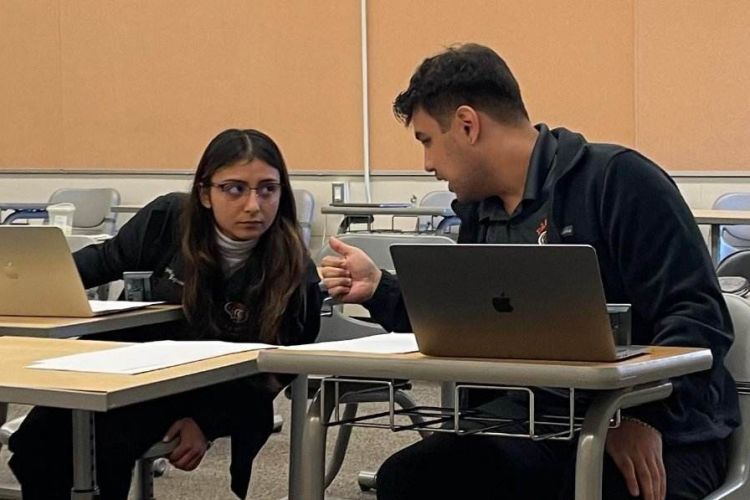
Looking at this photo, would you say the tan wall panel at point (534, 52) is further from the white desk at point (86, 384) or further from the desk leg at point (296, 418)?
the white desk at point (86, 384)

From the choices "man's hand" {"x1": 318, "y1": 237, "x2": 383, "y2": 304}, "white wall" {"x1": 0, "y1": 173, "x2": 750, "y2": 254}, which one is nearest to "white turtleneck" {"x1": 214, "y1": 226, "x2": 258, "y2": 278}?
"man's hand" {"x1": 318, "y1": 237, "x2": 383, "y2": 304}

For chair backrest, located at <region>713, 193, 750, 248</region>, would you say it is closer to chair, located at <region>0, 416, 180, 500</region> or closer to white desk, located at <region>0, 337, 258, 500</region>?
chair, located at <region>0, 416, 180, 500</region>

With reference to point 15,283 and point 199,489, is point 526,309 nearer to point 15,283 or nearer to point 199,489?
point 15,283

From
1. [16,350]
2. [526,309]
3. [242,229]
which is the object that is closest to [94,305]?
[242,229]

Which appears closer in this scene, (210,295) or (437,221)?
(210,295)

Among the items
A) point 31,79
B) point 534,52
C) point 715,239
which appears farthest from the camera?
point 31,79

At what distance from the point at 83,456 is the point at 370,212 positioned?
3755 mm

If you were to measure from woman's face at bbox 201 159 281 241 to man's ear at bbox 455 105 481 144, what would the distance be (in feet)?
2.57

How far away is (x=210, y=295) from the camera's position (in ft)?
9.12

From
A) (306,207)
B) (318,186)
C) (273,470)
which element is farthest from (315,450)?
(318,186)

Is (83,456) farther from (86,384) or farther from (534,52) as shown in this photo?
(534,52)

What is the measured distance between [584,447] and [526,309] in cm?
19

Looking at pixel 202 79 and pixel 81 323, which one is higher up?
pixel 202 79

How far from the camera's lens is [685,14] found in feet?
20.0
